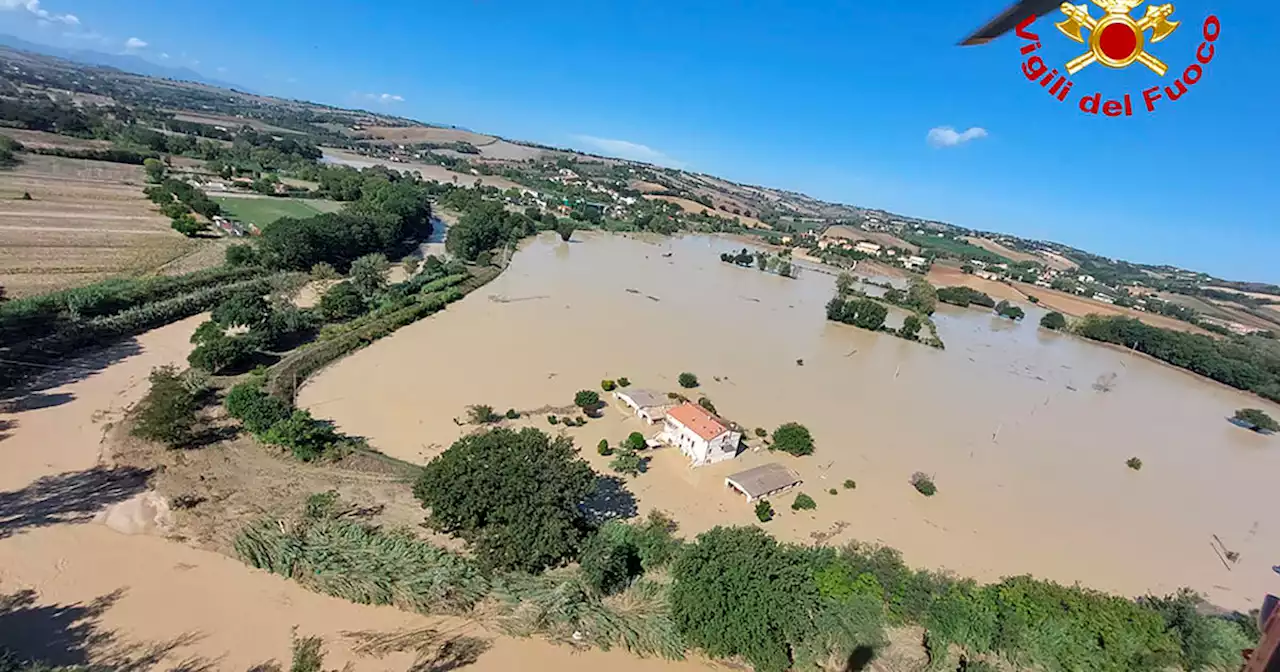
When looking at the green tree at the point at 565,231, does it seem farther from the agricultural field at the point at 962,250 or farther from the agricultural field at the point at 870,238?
the agricultural field at the point at 962,250

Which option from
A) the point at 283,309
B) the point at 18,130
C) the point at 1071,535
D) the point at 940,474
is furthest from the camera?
the point at 18,130

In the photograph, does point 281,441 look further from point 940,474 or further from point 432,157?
point 432,157

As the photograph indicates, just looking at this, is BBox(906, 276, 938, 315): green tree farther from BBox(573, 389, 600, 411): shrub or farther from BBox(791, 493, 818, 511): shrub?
BBox(573, 389, 600, 411): shrub

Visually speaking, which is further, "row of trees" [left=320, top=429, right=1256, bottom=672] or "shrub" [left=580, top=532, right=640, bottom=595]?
"shrub" [left=580, top=532, right=640, bottom=595]

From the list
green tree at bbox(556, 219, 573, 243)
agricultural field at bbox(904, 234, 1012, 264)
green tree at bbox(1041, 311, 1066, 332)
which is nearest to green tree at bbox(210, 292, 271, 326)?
green tree at bbox(556, 219, 573, 243)

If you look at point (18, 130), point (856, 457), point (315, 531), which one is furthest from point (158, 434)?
point (18, 130)

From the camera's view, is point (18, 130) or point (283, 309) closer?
point (283, 309)
